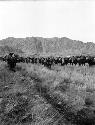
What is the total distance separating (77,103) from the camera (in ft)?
31.4

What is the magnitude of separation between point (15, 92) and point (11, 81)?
2.89 meters

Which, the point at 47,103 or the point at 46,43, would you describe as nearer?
the point at 47,103

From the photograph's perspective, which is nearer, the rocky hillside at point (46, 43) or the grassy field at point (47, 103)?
the grassy field at point (47, 103)

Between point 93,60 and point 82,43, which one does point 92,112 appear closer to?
point 93,60

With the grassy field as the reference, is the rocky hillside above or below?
above

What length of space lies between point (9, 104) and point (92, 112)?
337 cm

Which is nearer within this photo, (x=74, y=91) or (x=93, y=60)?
(x=74, y=91)

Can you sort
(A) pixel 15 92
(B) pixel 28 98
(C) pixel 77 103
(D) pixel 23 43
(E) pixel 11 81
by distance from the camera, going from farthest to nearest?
1. (D) pixel 23 43
2. (E) pixel 11 81
3. (A) pixel 15 92
4. (B) pixel 28 98
5. (C) pixel 77 103

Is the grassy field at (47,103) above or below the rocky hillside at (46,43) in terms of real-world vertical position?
below

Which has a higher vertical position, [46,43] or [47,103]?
[46,43]

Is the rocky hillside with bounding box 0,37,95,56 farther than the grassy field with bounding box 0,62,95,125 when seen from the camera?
Yes

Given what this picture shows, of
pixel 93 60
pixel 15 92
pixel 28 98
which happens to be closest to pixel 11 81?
pixel 15 92

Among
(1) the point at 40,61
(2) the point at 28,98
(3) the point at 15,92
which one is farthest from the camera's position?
(1) the point at 40,61

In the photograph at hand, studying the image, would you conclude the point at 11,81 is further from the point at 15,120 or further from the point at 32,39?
the point at 32,39
